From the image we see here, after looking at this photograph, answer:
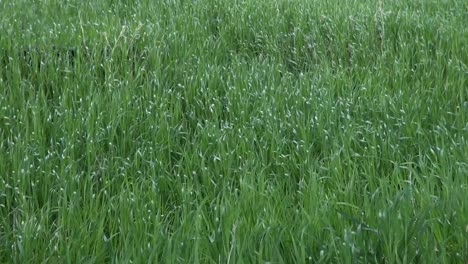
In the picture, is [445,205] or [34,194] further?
[34,194]

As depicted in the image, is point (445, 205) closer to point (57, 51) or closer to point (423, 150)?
point (423, 150)

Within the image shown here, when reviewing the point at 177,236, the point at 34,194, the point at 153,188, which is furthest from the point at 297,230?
the point at 34,194

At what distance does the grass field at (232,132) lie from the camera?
2586mm

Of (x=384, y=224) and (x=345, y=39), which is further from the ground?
(x=384, y=224)

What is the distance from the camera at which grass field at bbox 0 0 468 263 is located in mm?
2586

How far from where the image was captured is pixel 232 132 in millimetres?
3697

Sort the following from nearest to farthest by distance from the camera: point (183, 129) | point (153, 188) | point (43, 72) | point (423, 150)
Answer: point (153, 188) → point (423, 150) → point (183, 129) → point (43, 72)

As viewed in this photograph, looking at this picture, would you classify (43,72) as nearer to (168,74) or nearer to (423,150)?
(168,74)

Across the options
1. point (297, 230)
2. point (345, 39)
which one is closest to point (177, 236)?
point (297, 230)

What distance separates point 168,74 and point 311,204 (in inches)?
79.4

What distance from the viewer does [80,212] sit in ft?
9.45

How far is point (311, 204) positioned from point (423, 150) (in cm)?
102

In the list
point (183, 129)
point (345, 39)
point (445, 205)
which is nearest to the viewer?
point (445, 205)

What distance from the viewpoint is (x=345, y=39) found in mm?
5316
